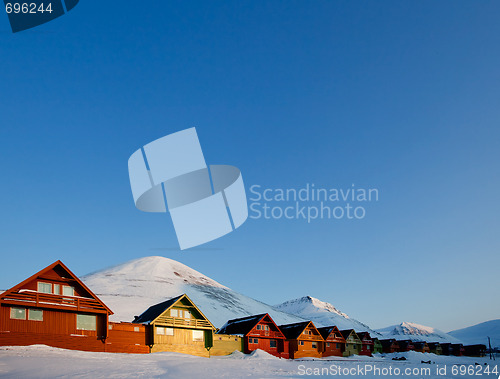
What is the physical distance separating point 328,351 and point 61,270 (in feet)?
160

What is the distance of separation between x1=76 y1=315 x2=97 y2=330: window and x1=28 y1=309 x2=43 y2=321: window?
3471 millimetres

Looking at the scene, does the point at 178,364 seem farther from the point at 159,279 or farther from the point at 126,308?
the point at 159,279

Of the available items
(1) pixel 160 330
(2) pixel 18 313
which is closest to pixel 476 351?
(1) pixel 160 330

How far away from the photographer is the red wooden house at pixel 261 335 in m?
59.4

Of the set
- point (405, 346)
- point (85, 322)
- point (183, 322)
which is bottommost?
point (405, 346)

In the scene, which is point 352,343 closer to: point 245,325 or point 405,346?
point 245,325

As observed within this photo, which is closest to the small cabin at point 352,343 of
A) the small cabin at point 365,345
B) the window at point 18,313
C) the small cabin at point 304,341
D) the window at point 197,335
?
the small cabin at point 365,345

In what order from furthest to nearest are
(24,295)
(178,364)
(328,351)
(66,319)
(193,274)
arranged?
(193,274)
(328,351)
(66,319)
(24,295)
(178,364)

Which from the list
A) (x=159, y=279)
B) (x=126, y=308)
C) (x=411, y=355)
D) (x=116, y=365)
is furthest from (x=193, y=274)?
(x=116, y=365)

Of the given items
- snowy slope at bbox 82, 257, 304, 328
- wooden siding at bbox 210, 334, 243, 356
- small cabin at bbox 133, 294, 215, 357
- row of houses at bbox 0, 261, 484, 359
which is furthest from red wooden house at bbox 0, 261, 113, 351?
snowy slope at bbox 82, 257, 304, 328

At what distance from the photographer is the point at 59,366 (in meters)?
25.2

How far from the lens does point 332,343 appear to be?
74.2 m

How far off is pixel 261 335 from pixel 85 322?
89.9 feet

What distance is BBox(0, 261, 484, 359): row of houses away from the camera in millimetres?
37844
